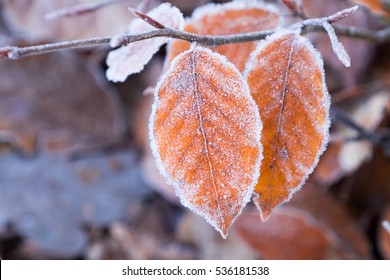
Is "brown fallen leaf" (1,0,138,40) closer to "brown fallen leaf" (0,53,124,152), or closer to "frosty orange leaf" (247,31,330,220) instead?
"brown fallen leaf" (0,53,124,152)

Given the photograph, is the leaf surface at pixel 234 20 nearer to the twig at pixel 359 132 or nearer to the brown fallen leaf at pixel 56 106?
the twig at pixel 359 132

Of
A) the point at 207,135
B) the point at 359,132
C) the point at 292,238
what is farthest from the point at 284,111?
the point at 292,238

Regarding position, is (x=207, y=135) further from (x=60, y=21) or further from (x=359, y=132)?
(x=60, y=21)

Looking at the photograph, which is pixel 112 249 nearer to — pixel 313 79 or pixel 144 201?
pixel 144 201

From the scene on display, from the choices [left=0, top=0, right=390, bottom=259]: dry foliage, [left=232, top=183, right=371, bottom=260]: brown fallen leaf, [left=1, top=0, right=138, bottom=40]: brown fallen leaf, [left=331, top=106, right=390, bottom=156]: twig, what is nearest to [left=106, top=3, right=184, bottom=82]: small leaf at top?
[left=0, top=0, right=390, bottom=259]: dry foliage
